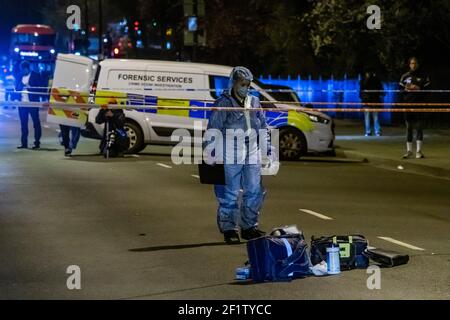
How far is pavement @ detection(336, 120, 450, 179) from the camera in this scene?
17.0m

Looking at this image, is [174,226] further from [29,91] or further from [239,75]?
[29,91]

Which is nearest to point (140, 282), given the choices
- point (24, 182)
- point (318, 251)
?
point (318, 251)

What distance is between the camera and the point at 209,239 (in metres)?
9.47

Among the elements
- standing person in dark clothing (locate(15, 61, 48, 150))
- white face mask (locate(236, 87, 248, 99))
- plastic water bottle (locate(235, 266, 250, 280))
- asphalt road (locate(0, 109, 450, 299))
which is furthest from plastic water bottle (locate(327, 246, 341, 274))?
standing person in dark clothing (locate(15, 61, 48, 150))

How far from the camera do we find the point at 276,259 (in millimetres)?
7473

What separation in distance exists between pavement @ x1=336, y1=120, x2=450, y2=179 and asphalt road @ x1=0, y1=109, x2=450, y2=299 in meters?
0.62

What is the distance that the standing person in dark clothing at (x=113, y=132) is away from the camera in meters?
18.1

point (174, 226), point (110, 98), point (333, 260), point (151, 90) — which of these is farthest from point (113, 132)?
point (333, 260)

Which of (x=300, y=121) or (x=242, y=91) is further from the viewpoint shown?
(x=300, y=121)

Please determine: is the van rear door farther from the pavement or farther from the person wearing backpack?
the person wearing backpack

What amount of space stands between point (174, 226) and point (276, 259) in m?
2.95

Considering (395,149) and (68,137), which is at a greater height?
(68,137)

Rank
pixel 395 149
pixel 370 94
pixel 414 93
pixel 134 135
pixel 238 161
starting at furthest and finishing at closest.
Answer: pixel 370 94 → pixel 395 149 → pixel 134 135 → pixel 414 93 → pixel 238 161
